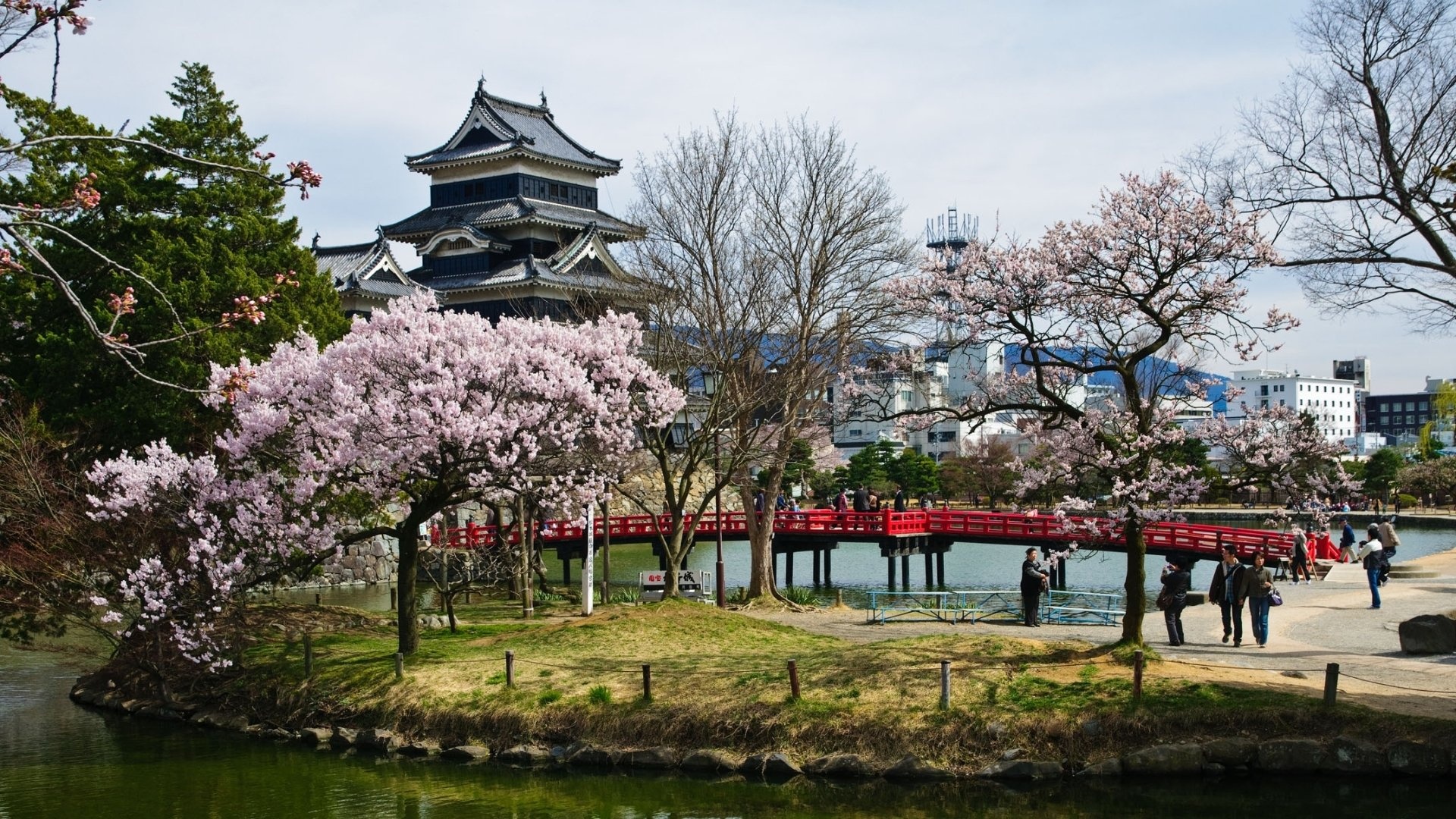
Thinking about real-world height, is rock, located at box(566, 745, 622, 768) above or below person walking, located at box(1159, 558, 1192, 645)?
below

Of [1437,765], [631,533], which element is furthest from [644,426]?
[631,533]

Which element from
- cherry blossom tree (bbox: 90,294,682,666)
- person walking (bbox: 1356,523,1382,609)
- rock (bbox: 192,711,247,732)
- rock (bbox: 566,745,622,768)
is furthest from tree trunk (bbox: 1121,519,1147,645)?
rock (bbox: 192,711,247,732)

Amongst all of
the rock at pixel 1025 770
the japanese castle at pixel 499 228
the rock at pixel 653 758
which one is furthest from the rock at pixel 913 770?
the japanese castle at pixel 499 228

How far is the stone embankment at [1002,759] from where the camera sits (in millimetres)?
14875

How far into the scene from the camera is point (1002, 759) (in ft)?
52.4

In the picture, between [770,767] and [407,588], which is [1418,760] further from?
[407,588]

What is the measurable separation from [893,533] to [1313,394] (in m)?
121

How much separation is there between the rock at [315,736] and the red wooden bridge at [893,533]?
52.5 feet

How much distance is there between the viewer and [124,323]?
94.5 ft

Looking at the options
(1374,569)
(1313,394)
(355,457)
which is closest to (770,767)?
(355,457)

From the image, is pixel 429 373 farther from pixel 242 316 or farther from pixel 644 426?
pixel 242 316

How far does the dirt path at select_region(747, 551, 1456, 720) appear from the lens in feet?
55.2

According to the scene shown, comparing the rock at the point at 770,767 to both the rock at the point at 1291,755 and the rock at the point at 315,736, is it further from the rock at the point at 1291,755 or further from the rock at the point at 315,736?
the rock at the point at 315,736

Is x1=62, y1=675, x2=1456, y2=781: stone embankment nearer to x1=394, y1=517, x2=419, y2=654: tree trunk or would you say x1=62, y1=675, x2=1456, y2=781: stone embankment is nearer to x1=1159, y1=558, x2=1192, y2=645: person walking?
x1=394, y1=517, x2=419, y2=654: tree trunk
